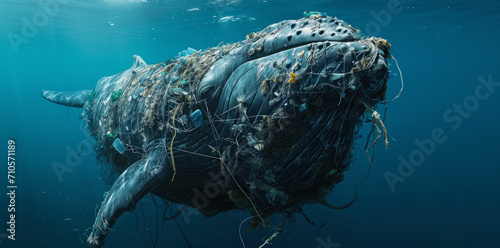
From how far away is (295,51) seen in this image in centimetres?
301

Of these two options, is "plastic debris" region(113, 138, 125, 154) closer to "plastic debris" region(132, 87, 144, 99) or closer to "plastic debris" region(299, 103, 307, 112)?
"plastic debris" region(132, 87, 144, 99)

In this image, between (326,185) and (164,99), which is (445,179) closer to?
(326,185)

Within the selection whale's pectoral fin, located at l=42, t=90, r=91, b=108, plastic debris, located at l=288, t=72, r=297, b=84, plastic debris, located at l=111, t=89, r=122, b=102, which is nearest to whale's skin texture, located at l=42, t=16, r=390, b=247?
plastic debris, located at l=288, t=72, r=297, b=84

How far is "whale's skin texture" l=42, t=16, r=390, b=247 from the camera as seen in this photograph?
2.76 meters

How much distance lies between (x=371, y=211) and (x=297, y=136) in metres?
13.1

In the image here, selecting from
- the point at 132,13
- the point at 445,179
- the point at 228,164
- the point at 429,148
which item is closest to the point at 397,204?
the point at 445,179

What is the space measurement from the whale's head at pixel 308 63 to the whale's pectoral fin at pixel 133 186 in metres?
1.12

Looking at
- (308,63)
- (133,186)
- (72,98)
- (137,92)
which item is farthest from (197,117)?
(72,98)

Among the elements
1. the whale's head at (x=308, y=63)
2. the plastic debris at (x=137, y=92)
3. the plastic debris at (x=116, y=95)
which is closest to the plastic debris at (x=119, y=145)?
the plastic debris at (x=137, y=92)

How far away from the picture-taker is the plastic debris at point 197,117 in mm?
3660

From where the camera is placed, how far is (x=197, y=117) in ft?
12.1

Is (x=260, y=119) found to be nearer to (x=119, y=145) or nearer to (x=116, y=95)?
(x=119, y=145)

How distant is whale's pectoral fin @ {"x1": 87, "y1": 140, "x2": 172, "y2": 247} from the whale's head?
1117 mm

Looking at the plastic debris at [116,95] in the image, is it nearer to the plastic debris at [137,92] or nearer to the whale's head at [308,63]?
the plastic debris at [137,92]
